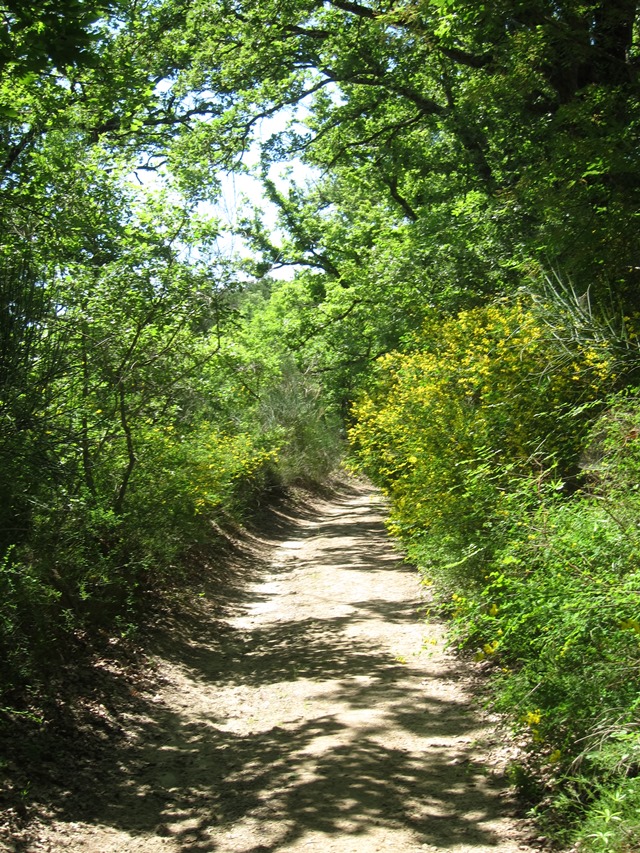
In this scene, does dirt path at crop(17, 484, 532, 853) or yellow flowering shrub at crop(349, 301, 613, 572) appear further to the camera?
yellow flowering shrub at crop(349, 301, 613, 572)

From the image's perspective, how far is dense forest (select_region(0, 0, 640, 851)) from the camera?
4781 millimetres

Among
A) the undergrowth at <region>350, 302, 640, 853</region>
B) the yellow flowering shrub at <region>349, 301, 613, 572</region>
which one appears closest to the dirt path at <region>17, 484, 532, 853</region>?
the undergrowth at <region>350, 302, 640, 853</region>

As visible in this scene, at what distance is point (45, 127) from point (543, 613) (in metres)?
8.41

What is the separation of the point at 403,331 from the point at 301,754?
12.2m

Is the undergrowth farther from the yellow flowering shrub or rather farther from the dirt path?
the dirt path

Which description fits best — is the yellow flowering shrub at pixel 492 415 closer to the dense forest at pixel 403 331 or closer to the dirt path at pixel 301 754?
the dense forest at pixel 403 331

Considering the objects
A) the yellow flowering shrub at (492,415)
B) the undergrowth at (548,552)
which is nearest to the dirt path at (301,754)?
the undergrowth at (548,552)

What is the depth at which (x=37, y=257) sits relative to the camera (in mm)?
7078

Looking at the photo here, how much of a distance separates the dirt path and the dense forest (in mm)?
569

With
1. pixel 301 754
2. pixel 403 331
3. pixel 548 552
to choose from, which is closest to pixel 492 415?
pixel 548 552

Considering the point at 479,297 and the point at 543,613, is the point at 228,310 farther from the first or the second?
the point at 543,613

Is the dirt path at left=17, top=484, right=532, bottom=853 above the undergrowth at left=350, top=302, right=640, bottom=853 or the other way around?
the other way around

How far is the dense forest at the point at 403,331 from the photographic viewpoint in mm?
4781

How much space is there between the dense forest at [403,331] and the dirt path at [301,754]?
1.87 ft
